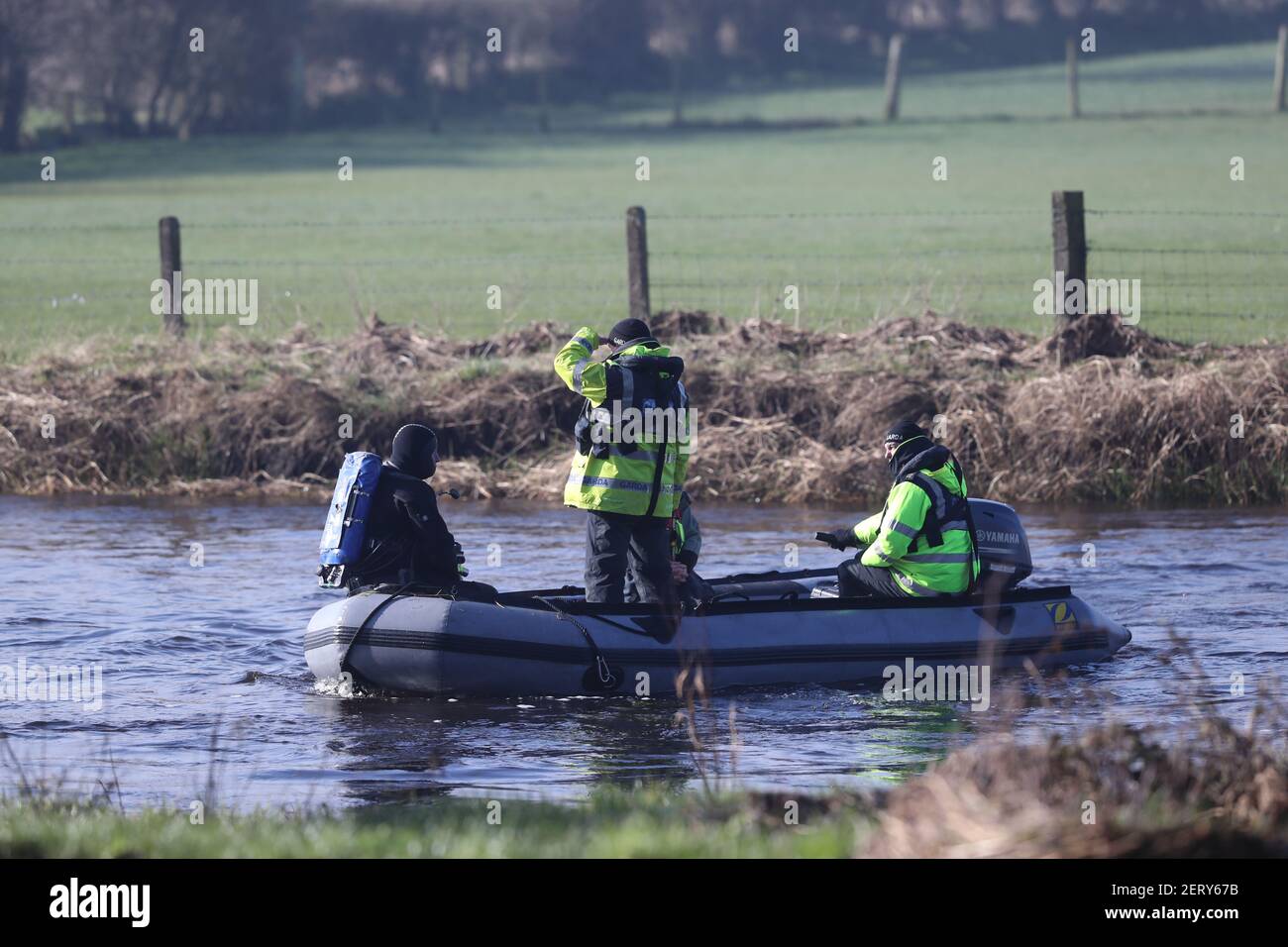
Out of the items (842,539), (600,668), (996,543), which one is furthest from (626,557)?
(996,543)

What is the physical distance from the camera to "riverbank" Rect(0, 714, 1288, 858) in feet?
17.9

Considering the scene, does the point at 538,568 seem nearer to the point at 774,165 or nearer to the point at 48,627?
the point at 48,627

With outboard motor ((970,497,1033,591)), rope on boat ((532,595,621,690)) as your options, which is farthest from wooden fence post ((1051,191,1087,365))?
rope on boat ((532,595,621,690))

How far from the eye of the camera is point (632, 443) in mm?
10594

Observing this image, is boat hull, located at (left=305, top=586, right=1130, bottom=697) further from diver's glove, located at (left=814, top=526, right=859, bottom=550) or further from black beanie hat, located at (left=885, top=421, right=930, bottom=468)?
black beanie hat, located at (left=885, top=421, right=930, bottom=468)

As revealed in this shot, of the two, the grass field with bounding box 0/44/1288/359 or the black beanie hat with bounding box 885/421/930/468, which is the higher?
the grass field with bounding box 0/44/1288/359

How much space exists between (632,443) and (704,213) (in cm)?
2625

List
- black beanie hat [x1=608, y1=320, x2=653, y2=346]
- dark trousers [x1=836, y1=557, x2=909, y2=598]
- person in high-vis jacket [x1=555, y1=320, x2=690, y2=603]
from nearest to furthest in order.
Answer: person in high-vis jacket [x1=555, y1=320, x2=690, y2=603] → black beanie hat [x1=608, y1=320, x2=653, y2=346] → dark trousers [x1=836, y1=557, x2=909, y2=598]

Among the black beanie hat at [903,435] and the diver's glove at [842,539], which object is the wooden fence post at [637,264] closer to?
the diver's glove at [842,539]

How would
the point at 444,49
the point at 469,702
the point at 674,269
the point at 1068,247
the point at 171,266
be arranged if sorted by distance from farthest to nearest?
the point at 444,49
the point at 674,269
the point at 171,266
the point at 1068,247
the point at 469,702

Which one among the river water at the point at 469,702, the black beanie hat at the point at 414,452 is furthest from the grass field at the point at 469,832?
the black beanie hat at the point at 414,452

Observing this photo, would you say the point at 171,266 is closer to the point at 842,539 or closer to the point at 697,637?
the point at 842,539

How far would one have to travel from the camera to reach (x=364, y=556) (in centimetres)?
1060

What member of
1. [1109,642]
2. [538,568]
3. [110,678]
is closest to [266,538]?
[538,568]
